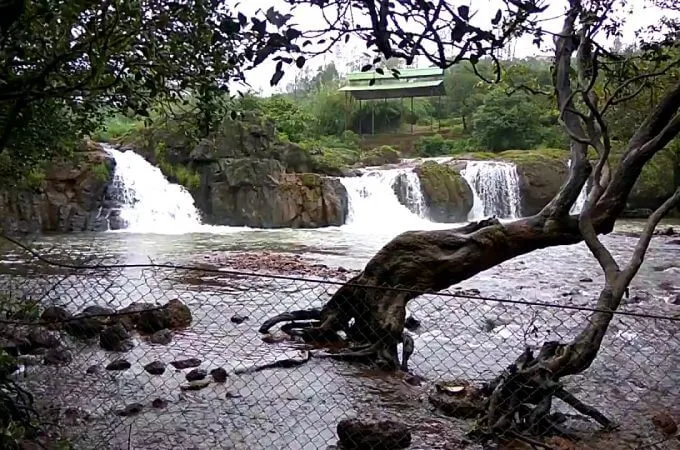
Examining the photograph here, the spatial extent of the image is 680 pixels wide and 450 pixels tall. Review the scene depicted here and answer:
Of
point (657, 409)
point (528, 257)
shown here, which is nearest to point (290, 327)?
point (657, 409)

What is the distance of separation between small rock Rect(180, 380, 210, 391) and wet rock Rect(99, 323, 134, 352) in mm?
1403

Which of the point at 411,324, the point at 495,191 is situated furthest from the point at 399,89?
the point at 411,324

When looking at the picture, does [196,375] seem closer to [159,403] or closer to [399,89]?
[159,403]

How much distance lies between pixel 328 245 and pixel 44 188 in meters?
9.06

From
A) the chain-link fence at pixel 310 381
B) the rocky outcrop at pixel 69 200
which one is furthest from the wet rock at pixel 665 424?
the rocky outcrop at pixel 69 200

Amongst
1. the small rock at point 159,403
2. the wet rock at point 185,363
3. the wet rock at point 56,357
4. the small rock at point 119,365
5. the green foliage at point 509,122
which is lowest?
the wet rock at point 185,363

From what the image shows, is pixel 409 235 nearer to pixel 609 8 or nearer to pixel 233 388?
pixel 233 388

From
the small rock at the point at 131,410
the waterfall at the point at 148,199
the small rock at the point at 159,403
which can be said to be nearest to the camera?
the small rock at the point at 131,410

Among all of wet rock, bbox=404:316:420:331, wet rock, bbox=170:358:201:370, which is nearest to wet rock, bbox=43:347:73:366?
wet rock, bbox=170:358:201:370

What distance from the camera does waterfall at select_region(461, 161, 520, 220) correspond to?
2788 cm

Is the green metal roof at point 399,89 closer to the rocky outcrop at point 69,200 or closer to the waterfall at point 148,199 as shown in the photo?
the waterfall at point 148,199

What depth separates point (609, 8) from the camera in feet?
19.0

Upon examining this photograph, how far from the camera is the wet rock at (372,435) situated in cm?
451

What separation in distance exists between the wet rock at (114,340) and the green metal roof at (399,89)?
35.0 meters
